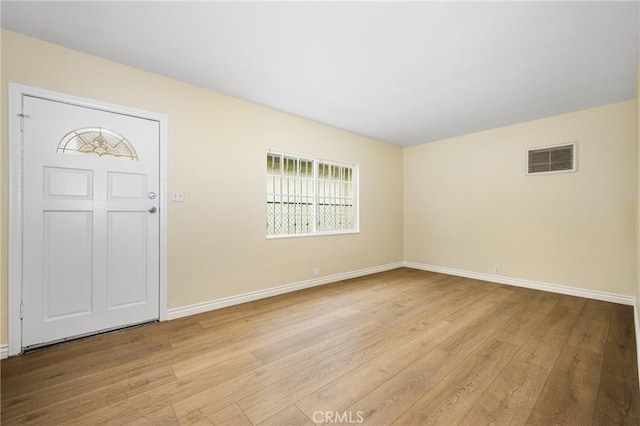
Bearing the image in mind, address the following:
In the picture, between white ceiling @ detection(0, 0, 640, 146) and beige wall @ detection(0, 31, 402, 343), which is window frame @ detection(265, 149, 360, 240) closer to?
beige wall @ detection(0, 31, 402, 343)

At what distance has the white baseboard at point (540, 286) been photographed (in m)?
3.23

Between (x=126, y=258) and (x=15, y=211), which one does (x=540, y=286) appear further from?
(x=15, y=211)

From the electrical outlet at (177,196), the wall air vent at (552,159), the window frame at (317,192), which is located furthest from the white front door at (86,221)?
the wall air vent at (552,159)

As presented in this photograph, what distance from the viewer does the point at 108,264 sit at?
7.91 ft

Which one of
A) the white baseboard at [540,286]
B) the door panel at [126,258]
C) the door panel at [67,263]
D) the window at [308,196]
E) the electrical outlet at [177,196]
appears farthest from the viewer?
the window at [308,196]

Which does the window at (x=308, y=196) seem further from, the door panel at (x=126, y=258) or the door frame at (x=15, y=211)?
the door frame at (x=15, y=211)

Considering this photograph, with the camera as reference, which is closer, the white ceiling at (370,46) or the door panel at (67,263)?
the white ceiling at (370,46)

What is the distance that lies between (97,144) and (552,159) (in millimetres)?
5491

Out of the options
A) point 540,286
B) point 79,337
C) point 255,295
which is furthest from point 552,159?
point 79,337

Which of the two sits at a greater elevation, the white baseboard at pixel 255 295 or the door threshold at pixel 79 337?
the white baseboard at pixel 255 295

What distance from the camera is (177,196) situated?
2771 millimetres

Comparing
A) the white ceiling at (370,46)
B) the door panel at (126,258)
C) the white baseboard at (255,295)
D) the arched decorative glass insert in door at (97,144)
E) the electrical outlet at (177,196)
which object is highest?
the white ceiling at (370,46)

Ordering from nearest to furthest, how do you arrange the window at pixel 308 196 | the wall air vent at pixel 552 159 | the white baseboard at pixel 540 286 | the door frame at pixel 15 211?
1. the door frame at pixel 15 211
2. the white baseboard at pixel 540 286
3. the wall air vent at pixel 552 159
4. the window at pixel 308 196

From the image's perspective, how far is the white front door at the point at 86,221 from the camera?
212cm
